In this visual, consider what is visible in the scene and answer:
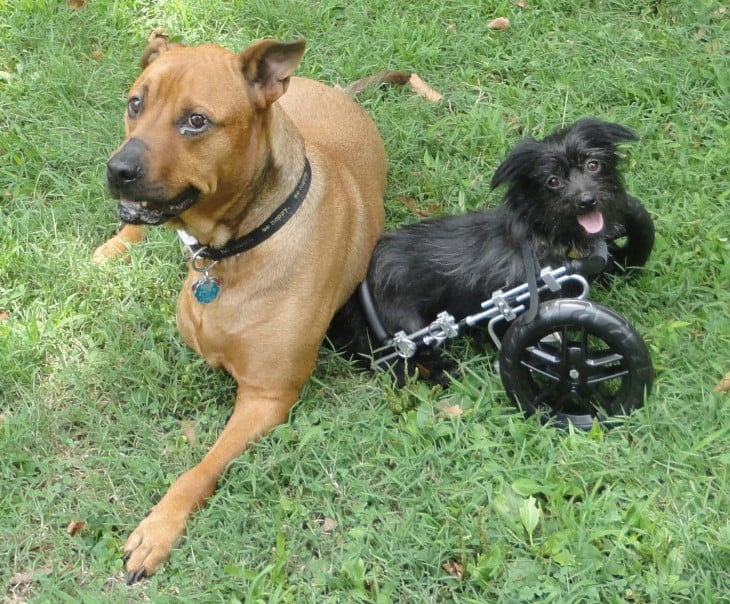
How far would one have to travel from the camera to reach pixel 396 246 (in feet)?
12.3

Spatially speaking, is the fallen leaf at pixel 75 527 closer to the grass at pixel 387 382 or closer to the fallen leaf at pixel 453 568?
the grass at pixel 387 382

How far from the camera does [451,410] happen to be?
3.43m

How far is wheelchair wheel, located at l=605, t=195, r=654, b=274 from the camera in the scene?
3.58 metres

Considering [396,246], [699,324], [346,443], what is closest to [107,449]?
[346,443]

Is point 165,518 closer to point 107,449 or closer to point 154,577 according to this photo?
point 154,577

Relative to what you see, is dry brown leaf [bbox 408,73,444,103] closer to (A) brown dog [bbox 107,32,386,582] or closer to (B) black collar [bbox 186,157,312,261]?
(A) brown dog [bbox 107,32,386,582]

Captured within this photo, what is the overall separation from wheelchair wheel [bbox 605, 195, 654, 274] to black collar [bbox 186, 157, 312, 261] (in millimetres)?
1261

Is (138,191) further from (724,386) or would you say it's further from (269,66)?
(724,386)

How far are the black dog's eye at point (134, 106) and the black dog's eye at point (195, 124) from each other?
0.20 m

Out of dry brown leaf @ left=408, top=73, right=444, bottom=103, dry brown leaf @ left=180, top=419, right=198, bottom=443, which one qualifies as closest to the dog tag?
dry brown leaf @ left=180, top=419, right=198, bottom=443

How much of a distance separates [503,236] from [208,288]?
1162mm

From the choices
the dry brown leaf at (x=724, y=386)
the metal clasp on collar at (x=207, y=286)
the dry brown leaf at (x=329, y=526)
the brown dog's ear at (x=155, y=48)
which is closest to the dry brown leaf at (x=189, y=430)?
the metal clasp on collar at (x=207, y=286)

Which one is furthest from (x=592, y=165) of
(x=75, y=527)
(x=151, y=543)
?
(x=75, y=527)

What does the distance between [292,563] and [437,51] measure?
3.35 meters
